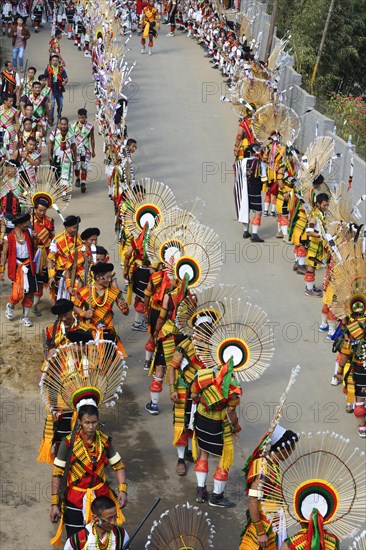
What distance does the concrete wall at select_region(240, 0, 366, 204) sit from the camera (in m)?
16.0

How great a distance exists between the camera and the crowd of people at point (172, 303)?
7.88 meters

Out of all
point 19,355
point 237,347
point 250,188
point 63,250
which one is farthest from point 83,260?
point 250,188

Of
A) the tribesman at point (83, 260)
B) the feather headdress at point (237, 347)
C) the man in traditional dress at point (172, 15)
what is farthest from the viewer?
the man in traditional dress at point (172, 15)

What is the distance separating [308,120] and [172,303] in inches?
357

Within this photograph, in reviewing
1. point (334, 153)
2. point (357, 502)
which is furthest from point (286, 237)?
point (357, 502)

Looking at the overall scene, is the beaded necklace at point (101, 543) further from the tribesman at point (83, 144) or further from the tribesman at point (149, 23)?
the tribesman at point (149, 23)

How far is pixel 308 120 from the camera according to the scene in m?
18.6

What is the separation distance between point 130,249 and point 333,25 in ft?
42.3

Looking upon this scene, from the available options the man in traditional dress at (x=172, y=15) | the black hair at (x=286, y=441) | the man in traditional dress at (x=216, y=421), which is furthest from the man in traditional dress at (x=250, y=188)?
the man in traditional dress at (x=172, y=15)

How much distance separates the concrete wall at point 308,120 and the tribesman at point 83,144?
327cm

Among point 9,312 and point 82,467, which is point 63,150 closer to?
point 9,312

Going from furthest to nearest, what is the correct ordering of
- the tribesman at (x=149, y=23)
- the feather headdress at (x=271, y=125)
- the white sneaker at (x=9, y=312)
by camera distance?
the tribesman at (x=149, y=23), the feather headdress at (x=271, y=125), the white sneaker at (x=9, y=312)

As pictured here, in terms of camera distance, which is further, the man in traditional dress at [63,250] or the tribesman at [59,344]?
the man in traditional dress at [63,250]

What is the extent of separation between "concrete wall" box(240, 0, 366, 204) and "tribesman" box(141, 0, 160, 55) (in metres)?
2.03
